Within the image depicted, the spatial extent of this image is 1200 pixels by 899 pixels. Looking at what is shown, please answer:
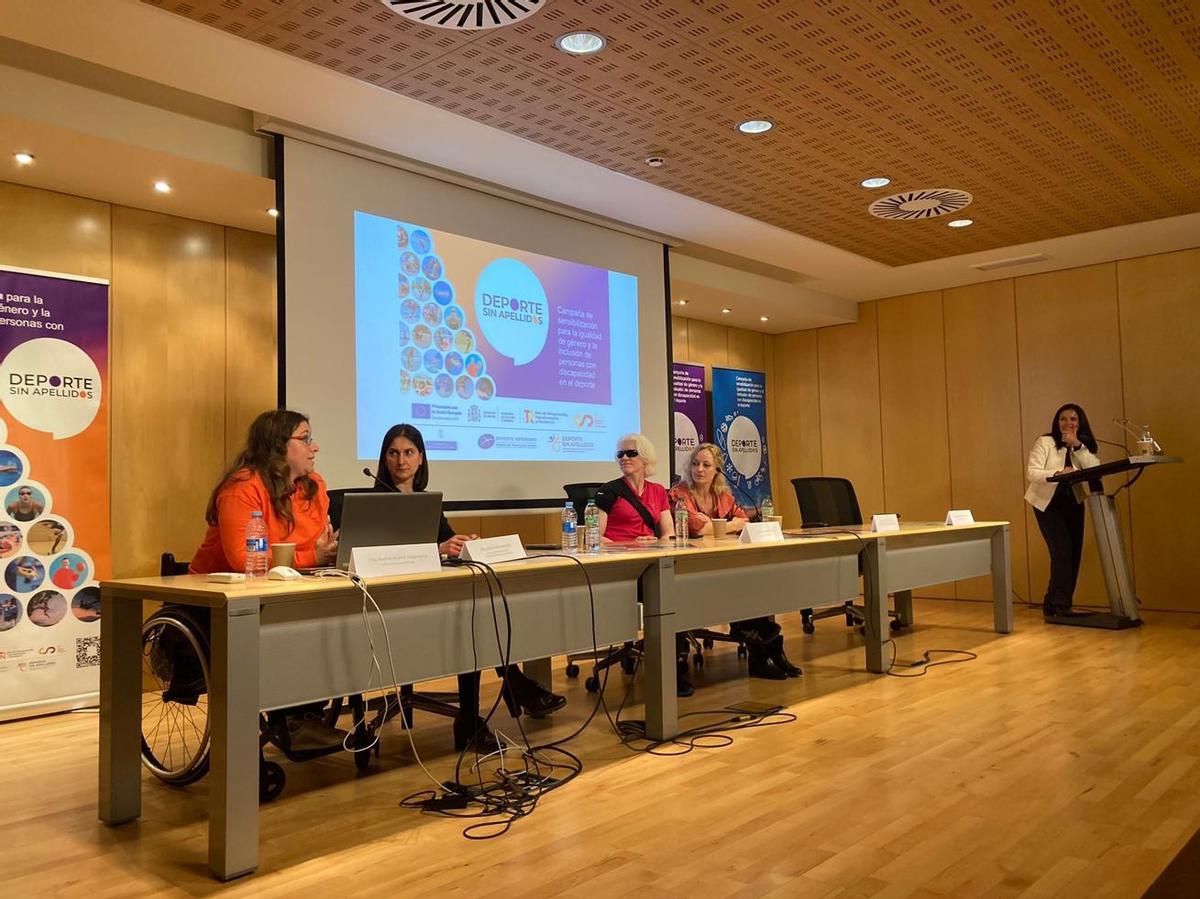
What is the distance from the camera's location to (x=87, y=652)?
4.46 metres

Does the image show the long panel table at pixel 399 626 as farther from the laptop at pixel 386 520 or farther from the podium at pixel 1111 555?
the podium at pixel 1111 555

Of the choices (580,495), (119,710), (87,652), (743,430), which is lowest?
(87,652)

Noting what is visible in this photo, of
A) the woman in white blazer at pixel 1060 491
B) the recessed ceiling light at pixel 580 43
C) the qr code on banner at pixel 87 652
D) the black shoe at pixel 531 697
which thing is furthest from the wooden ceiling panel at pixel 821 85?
the qr code on banner at pixel 87 652

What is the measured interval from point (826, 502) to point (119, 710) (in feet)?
14.0

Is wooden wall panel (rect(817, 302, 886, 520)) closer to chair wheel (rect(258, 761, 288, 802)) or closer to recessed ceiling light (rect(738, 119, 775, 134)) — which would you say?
recessed ceiling light (rect(738, 119, 775, 134))

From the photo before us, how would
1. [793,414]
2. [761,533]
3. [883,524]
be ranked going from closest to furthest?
[761,533] < [883,524] < [793,414]

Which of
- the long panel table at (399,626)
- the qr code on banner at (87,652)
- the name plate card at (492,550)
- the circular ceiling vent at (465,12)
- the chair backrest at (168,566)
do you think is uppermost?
the circular ceiling vent at (465,12)

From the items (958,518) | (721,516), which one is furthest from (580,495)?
(958,518)

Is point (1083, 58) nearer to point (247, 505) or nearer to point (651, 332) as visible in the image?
point (651, 332)

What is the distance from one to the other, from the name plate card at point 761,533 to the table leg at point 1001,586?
99.1 inches

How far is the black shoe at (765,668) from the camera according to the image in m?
4.63

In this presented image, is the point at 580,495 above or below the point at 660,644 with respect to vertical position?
above

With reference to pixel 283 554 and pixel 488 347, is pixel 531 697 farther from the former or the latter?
pixel 488 347

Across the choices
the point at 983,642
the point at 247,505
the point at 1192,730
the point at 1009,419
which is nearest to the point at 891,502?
the point at 1009,419
